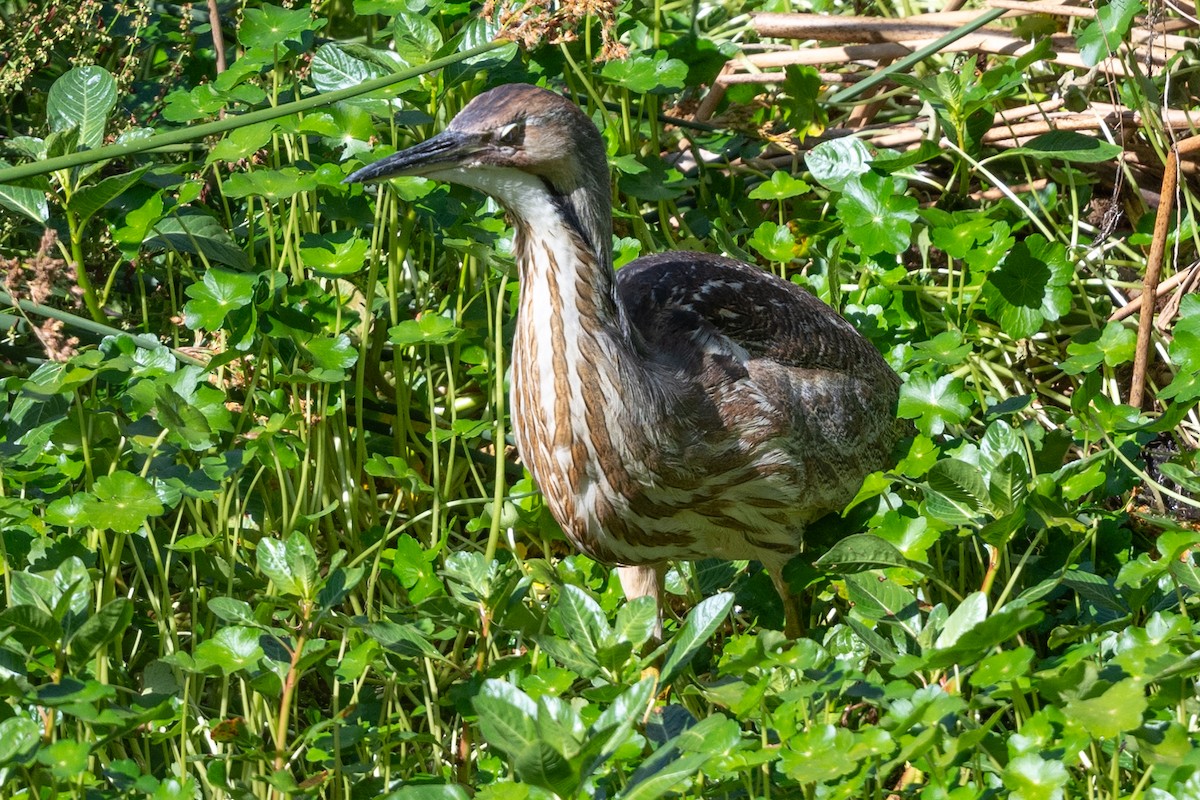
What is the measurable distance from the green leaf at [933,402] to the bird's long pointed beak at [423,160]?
1092 mm

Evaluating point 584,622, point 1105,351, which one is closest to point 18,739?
point 584,622

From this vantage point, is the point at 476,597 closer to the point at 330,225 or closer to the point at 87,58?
the point at 330,225

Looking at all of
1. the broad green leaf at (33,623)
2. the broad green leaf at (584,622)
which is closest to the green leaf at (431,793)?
the broad green leaf at (584,622)

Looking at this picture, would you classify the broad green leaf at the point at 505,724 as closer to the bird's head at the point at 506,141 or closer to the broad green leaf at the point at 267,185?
the bird's head at the point at 506,141

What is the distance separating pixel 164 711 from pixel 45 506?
93cm

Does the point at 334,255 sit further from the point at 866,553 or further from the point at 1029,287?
the point at 1029,287

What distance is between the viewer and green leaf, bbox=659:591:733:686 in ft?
6.77

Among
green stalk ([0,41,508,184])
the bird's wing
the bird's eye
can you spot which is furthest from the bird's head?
the bird's wing

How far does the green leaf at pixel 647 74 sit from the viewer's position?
11.6 feet

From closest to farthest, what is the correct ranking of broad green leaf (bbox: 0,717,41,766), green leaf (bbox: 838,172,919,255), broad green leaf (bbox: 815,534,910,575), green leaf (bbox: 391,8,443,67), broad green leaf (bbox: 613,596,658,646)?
broad green leaf (bbox: 0,717,41,766)
broad green leaf (bbox: 613,596,658,646)
broad green leaf (bbox: 815,534,910,575)
green leaf (bbox: 391,8,443,67)
green leaf (bbox: 838,172,919,255)

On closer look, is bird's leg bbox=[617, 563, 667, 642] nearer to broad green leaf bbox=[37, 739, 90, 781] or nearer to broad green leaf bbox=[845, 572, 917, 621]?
broad green leaf bbox=[845, 572, 917, 621]

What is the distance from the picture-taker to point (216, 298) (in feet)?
10.0

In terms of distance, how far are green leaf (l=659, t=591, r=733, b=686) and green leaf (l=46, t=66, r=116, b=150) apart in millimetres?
1730

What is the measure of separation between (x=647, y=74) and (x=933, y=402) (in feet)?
3.54
